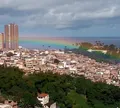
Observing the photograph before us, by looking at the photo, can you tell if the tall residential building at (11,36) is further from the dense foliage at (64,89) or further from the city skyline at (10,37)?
the dense foliage at (64,89)

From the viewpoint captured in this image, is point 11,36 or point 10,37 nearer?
point 11,36

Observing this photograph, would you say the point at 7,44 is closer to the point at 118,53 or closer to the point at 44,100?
the point at 118,53

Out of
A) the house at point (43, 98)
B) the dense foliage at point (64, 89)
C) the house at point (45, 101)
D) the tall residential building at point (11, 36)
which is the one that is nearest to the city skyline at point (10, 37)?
the tall residential building at point (11, 36)

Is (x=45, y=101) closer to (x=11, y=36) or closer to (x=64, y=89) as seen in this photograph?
(x=64, y=89)

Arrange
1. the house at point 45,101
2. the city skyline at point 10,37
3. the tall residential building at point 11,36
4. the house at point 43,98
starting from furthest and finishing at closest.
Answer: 1. the city skyline at point 10,37
2. the tall residential building at point 11,36
3. the house at point 43,98
4. the house at point 45,101

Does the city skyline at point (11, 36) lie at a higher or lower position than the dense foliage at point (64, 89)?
higher

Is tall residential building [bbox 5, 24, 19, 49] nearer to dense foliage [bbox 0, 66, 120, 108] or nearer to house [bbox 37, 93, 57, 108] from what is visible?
dense foliage [bbox 0, 66, 120, 108]

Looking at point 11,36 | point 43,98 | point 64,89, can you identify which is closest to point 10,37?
point 11,36

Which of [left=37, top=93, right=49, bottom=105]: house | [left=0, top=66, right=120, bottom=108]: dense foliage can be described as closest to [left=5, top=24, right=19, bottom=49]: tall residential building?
[left=0, top=66, right=120, bottom=108]: dense foliage
